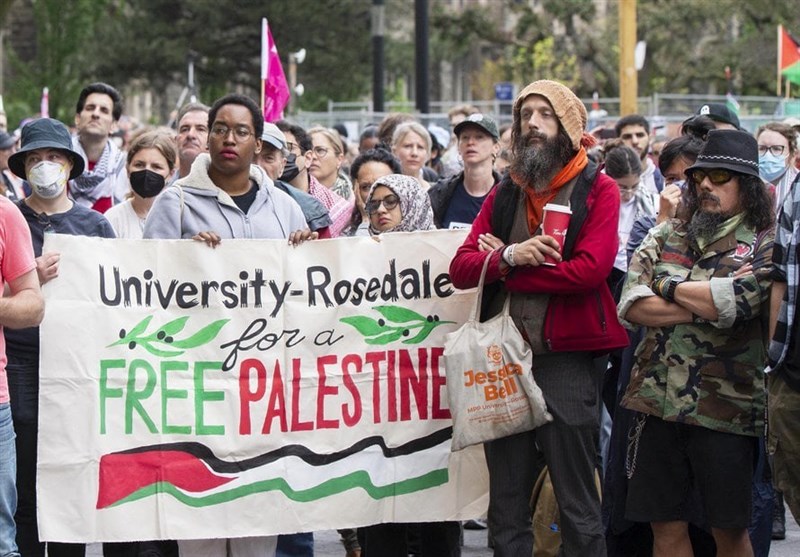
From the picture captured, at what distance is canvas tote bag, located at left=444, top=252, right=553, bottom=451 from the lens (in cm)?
579

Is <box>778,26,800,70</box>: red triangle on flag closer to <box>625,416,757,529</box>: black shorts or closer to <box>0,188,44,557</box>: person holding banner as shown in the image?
<box>625,416,757,529</box>: black shorts

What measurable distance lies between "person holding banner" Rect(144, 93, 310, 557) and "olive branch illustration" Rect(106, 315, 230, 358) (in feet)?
1.18

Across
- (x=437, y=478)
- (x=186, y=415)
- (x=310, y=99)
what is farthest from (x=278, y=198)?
(x=310, y=99)

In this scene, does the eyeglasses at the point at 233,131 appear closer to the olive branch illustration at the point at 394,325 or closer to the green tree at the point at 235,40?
the olive branch illustration at the point at 394,325

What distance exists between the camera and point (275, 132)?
759 centimetres

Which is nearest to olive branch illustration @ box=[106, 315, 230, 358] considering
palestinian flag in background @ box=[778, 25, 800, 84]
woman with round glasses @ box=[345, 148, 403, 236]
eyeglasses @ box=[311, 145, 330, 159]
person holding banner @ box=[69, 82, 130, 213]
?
woman with round glasses @ box=[345, 148, 403, 236]

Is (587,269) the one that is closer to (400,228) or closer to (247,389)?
(400,228)

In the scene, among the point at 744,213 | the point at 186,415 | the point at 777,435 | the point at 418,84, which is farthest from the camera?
the point at 418,84

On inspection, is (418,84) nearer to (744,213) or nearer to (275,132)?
(275,132)

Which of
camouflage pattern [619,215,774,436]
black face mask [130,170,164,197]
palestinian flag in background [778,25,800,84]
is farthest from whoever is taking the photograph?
palestinian flag in background [778,25,800,84]

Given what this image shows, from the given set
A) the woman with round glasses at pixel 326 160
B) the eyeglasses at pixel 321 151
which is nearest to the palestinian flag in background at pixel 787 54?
the woman with round glasses at pixel 326 160

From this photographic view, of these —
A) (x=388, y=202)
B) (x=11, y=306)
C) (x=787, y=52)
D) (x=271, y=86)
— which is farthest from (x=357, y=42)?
(x=11, y=306)

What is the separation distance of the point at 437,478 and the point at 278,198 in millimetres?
1373

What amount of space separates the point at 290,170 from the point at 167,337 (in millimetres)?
1989
